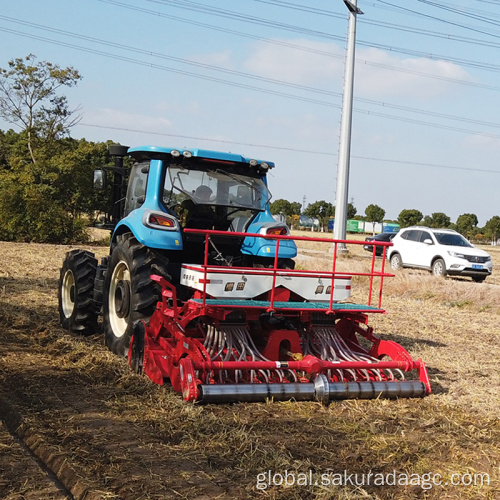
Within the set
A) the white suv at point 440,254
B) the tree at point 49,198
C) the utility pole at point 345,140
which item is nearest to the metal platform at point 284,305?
the white suv at point 440,254

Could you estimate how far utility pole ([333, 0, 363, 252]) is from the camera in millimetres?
23609

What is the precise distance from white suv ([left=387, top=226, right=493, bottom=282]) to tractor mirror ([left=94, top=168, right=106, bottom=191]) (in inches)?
547

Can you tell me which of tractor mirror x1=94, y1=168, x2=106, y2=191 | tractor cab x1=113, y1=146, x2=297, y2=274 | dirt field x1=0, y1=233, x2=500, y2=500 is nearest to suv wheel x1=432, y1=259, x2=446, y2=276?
dirt field x1=0, y1=233, x2=500, y2=500

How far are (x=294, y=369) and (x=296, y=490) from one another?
6.69 feet

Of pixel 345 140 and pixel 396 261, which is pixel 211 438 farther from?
pixel 345 140

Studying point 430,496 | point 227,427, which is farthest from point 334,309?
point 430,496

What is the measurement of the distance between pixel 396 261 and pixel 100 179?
15.4 metres

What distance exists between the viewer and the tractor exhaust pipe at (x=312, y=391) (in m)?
5.26

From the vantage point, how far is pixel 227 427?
4719mm

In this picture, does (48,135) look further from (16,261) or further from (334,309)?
(334,309)

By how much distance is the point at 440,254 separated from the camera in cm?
1981

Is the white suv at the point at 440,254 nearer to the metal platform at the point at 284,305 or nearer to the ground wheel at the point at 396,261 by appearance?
the ground wheel at the point at 396,261

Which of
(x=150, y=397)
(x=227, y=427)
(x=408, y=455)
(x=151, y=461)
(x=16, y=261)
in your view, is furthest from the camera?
(x=16, y=261)

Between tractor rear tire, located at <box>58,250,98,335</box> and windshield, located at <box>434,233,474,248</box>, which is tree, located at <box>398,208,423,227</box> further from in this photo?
tractor rear tire, located at <box>58,250,98,335</box>
